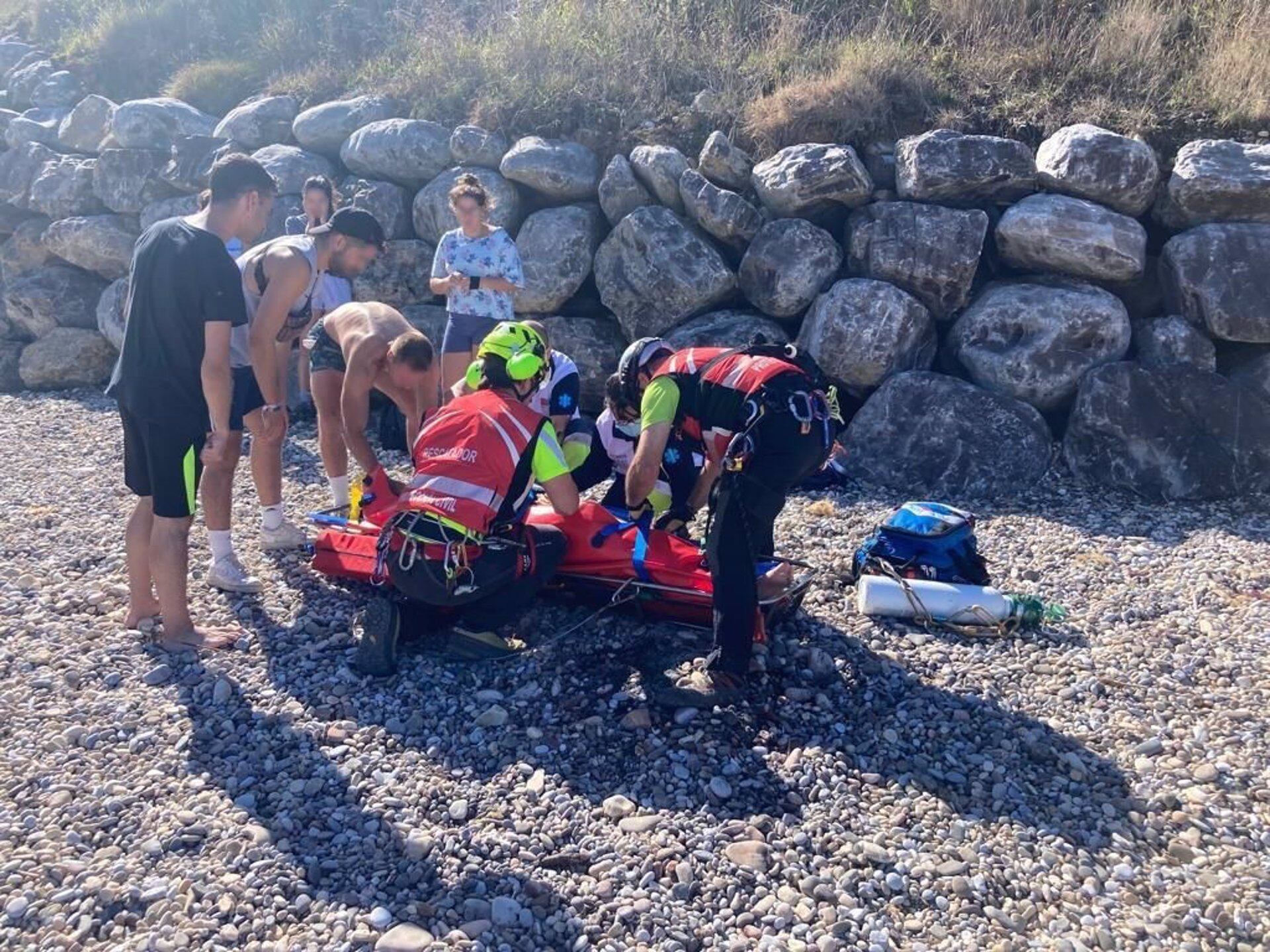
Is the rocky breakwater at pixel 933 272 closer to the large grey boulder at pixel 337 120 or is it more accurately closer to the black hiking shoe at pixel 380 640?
the large grey boulder at pixel 337 120

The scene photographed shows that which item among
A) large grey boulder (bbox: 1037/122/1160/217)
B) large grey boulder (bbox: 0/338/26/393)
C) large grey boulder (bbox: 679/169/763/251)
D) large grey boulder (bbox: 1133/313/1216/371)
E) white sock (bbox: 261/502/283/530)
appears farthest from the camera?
large grey boulder (bbox: 0/338/26/393)

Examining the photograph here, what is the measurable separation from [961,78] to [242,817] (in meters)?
7.71

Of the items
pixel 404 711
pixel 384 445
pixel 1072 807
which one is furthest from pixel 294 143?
pixel 1072 807

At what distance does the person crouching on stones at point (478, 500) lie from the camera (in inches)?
171

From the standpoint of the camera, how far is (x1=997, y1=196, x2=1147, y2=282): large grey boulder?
7188 mm

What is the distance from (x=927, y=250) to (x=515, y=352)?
409cm

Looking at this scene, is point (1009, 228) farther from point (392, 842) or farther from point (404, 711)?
point (392, 842)

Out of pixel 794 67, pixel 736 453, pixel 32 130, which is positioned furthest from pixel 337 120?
pixel 736 453

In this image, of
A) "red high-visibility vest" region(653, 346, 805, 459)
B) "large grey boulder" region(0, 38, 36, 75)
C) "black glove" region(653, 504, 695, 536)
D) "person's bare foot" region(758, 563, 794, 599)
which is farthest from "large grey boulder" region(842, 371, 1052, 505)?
"large grey boulder" region(0, 38, 36, 75)

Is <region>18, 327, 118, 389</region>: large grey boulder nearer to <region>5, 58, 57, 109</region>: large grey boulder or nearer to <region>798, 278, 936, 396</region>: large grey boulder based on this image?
<region>5, 58, 57, 109</region>: large grey boulder

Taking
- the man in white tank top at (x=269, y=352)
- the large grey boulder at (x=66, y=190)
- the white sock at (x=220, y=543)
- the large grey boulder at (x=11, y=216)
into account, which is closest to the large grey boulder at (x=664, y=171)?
the man in white tank top at (x=269, y=352)

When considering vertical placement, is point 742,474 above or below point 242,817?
above

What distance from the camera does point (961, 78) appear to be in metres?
8.55

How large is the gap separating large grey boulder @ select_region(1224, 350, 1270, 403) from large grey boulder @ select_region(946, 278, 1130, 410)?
72cm
